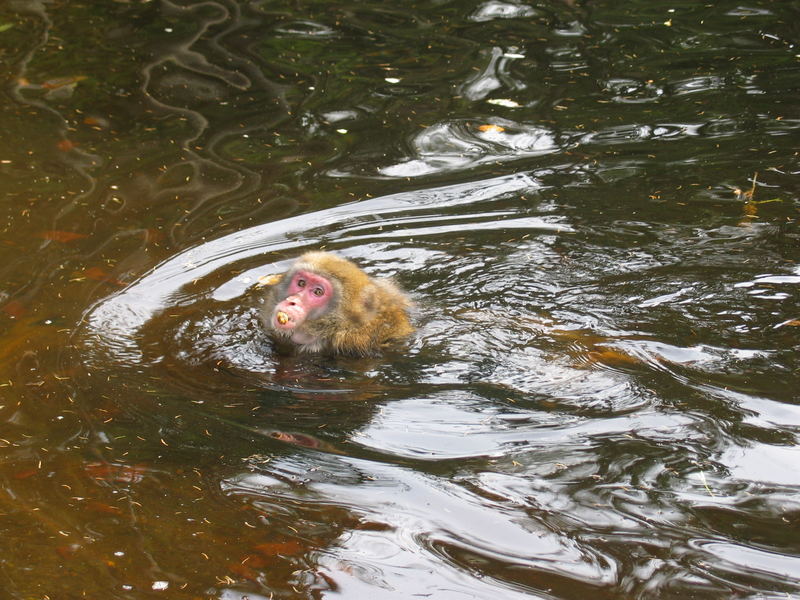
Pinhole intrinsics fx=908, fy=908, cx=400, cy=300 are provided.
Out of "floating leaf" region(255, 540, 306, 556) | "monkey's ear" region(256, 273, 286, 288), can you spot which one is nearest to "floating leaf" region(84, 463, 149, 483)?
"floating leaf" region(255, 540, 306, 556)

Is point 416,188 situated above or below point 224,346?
above

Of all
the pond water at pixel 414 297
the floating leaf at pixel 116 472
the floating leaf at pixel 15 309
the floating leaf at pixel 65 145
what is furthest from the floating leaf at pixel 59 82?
the floating leaf at pixel 116 472

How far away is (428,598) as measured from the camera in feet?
11.8

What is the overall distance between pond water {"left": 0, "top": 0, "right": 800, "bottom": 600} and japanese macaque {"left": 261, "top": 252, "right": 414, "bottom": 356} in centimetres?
23

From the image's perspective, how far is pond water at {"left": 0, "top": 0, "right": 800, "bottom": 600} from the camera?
155 inches

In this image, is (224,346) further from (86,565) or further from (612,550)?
(612,550)

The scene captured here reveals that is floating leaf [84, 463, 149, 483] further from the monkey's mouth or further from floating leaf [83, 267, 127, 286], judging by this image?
floating leaf [83, 267, 127, 286]

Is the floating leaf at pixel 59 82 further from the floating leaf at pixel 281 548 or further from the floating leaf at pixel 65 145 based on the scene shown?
the floating leaf at pixel 281 548

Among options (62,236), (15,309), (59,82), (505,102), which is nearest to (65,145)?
(59,82)

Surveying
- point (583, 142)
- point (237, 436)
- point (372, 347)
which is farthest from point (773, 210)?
point (237, 436)

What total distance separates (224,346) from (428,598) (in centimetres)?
280

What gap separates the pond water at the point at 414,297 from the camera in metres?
3.93

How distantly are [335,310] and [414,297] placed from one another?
0.71m

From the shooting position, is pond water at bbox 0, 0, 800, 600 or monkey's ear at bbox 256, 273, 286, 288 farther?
monkey's ear at bbox 256, 273, 286, 288
